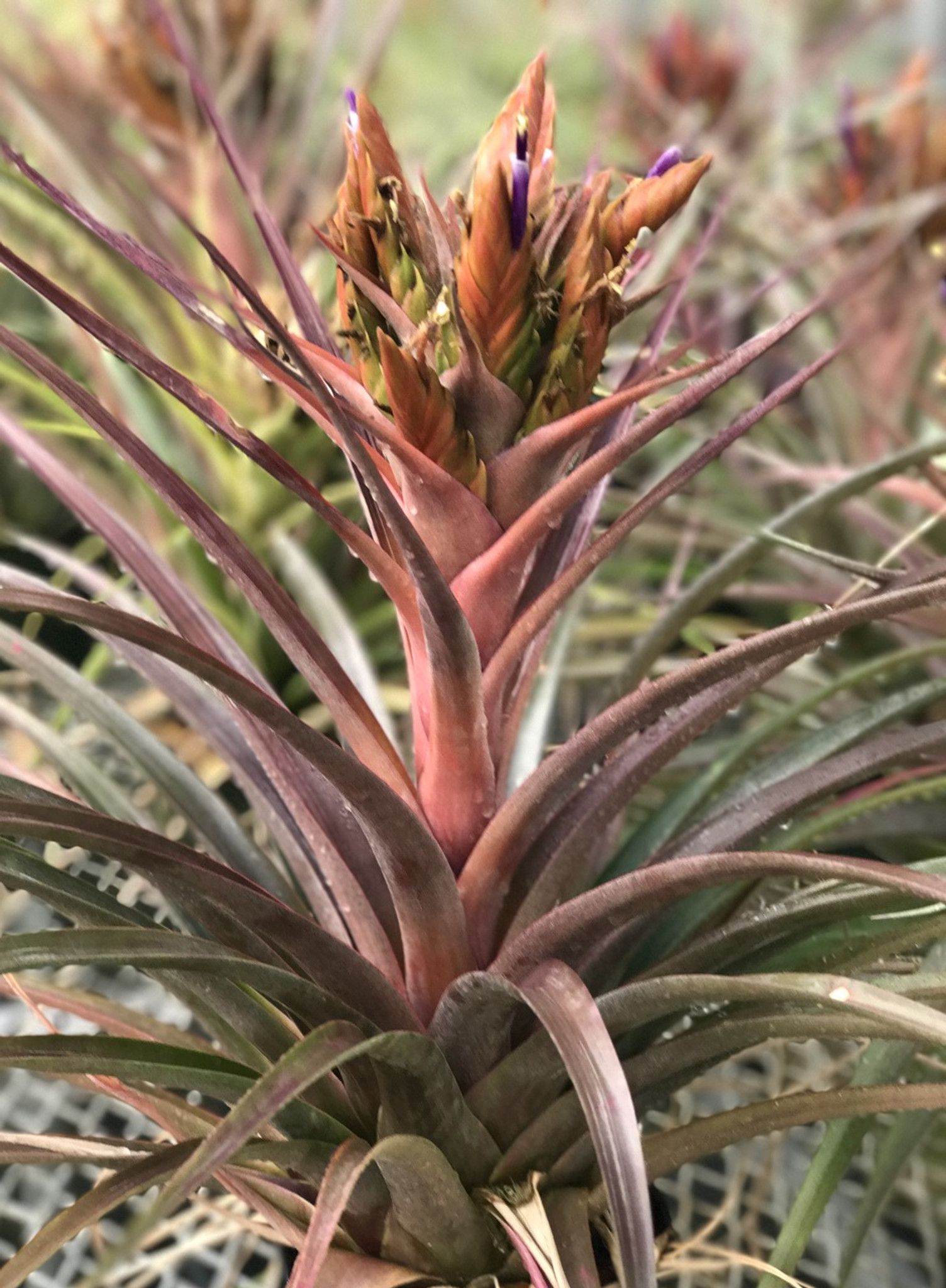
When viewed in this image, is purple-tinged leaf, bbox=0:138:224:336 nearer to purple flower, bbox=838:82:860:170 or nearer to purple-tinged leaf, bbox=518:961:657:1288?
purple-tinged leaf, bbox=518:961:657:1288

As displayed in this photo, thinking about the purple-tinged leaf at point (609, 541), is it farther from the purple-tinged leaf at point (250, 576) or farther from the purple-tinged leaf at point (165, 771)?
the purple-tinged leaf at point (165, 771)

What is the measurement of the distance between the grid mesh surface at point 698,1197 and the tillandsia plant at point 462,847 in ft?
0.52

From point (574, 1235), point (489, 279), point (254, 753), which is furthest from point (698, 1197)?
point (489, 279)

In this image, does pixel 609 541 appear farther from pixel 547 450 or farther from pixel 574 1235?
pixel 574 1235

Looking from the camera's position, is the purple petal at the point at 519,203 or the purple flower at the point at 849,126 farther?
the purple flower at the point at 849,126

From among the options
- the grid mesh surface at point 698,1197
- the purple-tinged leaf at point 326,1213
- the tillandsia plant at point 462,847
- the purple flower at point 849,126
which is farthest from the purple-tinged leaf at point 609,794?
the purple flower at point 849,126

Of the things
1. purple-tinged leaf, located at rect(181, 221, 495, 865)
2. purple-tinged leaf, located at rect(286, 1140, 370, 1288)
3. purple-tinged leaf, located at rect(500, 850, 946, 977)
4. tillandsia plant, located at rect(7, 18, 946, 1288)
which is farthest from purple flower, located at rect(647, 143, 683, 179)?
purple-tinged leaf, located at rect(286, 1140, 370, 1288)

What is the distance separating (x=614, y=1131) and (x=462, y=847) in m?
0.13

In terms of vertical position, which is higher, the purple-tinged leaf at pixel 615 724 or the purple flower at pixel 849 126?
the purple flower at pixel 849 126

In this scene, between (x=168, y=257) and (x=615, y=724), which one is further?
(x=168, y=257)

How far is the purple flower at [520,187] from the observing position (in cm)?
29

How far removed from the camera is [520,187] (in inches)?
11.3

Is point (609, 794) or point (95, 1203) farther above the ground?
point (609, 794)

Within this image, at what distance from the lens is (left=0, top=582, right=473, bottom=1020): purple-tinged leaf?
0.90 feet
